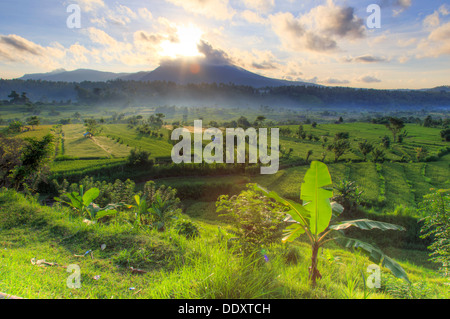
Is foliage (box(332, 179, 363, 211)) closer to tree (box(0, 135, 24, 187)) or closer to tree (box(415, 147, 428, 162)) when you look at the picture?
tree (box(0, 135, 24, 187))

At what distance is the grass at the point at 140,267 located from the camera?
274cm

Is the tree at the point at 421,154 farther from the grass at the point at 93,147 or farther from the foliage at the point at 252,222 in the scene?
the grass at the point at 93,147

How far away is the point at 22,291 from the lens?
2.66 metres

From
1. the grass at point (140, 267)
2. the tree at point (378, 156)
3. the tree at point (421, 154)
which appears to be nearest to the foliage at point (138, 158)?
the grass at point (140, 267)

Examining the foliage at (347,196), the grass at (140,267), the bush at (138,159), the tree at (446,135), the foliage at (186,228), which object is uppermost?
the tree at (446,135)

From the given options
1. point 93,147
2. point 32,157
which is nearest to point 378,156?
point 32,157

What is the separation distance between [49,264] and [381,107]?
181876 mm

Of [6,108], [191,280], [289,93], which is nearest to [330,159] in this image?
[191,280]

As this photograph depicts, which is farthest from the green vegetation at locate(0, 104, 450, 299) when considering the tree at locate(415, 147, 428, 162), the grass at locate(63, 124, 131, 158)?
the tree at locate(415, 147, 428, 162)

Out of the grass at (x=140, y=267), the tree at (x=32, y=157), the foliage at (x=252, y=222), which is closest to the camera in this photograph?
the grass at (x=140, y=267)

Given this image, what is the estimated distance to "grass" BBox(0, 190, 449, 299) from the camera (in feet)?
8.99

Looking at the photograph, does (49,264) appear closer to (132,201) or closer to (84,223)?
(84,223)

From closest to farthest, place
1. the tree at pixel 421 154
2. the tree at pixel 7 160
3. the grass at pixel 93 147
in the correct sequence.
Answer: the tree at pixel 7 160
the grass at pixel 93 147
the tree at pixel 421 154
